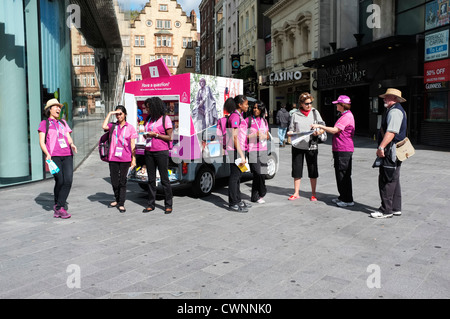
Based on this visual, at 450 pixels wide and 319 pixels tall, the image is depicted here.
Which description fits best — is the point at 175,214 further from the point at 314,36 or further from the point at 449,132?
the point at 314,36

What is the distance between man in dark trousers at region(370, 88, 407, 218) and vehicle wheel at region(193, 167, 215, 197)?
3085 mm

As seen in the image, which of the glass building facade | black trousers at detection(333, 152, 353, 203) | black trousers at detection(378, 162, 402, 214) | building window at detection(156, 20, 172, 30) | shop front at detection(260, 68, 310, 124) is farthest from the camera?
building window at detection(156, 20, 172, 30)

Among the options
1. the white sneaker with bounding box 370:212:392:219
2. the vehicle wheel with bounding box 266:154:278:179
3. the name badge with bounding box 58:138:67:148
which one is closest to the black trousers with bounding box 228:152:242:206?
→ the white sneaker with bounding box 370:212:392:219

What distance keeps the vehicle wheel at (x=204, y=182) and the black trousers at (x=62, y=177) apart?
2.30 meters

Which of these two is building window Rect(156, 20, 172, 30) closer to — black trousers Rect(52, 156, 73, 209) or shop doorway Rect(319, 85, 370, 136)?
shop doorway Rect(319, 85, 370, 136)

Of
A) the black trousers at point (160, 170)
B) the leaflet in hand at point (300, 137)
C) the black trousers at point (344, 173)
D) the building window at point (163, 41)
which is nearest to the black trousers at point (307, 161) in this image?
the leaflet in hand at point (300, 137)

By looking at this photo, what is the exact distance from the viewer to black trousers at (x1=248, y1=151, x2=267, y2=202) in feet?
24.0

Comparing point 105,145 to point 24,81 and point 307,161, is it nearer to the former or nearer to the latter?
point 307,161

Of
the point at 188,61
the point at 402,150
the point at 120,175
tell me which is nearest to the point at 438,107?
the point at 402,150

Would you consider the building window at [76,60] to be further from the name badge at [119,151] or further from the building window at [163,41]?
the building window at [163,41]

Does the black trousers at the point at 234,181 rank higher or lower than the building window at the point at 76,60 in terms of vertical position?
lower

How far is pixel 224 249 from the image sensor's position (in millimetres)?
4977

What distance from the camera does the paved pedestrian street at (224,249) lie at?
3854 millimetres

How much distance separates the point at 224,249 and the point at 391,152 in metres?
2.87
